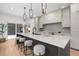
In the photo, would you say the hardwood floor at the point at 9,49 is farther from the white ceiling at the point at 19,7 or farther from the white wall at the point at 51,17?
the white wall at the point at 51,17

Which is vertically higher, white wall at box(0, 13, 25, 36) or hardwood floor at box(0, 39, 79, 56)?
white wall at box(0, 13, 25, 36)

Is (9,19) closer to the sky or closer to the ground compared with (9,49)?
closer to the sky

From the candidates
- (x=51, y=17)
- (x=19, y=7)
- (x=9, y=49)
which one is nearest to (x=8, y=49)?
(x=9, y=49)

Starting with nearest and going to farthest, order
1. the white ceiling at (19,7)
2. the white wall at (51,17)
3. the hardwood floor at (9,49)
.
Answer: the white ceiling at (19,7) < the hardwood floor at (9,49) < the white wall at (51,17)

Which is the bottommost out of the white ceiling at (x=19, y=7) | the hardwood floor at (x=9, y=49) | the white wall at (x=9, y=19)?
the hardwood floor at (x=9, y=49)

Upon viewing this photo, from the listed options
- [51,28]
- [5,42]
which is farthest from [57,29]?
[5,42]

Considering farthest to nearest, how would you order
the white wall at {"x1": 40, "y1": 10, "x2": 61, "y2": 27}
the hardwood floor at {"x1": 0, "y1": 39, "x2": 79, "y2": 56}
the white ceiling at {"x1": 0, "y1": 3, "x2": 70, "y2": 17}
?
the white wall at {"x1": 40, "y1": 10, "x2": 61, "y2": 27}
the hardwood floor at {"x1": 0, "y1": 39, "x2": 79, "y2": 56}
the white ceiling at {"x1": 0, "y1": 3, "x2": 70, "y2": 17}

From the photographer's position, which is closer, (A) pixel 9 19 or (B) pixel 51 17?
(A) pixel 9 19

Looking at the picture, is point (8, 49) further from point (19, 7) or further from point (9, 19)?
point (19, 7)

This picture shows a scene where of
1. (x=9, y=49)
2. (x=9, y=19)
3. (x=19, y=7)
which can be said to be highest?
(x=19, y=7)

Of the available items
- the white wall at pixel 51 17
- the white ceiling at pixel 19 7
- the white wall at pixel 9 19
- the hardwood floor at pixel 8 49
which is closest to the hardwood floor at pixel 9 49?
the hardwood floor at pixel 8 49

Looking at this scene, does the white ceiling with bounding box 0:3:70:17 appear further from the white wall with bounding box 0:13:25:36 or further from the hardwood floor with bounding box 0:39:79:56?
the hardwood floor with bounding box 0:39:79:56

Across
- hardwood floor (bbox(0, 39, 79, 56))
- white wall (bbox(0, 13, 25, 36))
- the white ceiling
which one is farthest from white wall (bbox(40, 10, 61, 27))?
hardwood floor (bbox(0, 39, 79, 56))

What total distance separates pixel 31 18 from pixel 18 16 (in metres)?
0.37
